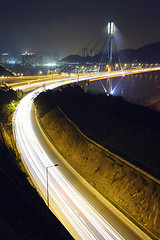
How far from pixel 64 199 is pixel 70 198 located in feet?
1.26

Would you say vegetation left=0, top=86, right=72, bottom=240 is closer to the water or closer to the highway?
the highway

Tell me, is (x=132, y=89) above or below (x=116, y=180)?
below

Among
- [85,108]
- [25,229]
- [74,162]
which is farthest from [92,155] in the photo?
[85,108]

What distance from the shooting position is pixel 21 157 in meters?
15.6

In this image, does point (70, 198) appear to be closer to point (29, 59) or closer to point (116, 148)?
point (116, 148)

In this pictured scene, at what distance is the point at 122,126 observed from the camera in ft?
58.2

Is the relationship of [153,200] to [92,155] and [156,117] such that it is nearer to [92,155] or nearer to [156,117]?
[92,155]

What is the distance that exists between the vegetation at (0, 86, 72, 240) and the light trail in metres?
0.80

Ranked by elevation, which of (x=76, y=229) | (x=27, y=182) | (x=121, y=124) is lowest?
(x=76, y=229)

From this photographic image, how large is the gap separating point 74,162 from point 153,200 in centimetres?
680

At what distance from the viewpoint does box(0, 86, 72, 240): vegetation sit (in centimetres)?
819

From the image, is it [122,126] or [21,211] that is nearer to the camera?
[21,211]

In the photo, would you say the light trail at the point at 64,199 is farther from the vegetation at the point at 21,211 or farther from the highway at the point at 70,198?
the vegetation at the point at 21,211

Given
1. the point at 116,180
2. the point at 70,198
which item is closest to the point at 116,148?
the point at 116,180
